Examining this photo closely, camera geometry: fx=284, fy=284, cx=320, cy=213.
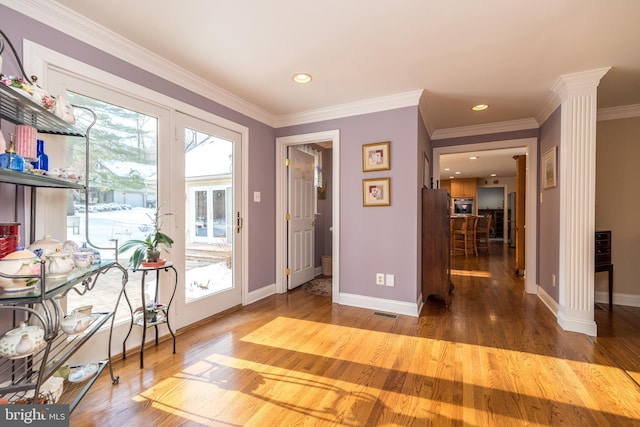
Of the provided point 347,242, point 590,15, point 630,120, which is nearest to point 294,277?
point 347,242

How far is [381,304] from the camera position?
321 cm

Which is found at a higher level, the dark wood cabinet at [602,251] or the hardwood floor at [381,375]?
the dark wood cabinet at [602,251]

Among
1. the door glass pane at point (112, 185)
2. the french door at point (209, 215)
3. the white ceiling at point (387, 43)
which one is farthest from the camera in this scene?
the french door at point (209, 215)

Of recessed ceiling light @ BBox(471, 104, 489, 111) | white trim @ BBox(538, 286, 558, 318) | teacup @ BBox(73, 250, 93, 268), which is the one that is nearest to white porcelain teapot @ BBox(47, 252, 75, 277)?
teacup @ BBox(73, 250, 93, 268)

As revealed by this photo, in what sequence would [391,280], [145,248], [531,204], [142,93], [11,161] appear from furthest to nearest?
[531,204], [391,280], [142,93], [145,248], [11,161]

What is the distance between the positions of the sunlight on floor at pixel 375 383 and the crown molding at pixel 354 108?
2.40 meters

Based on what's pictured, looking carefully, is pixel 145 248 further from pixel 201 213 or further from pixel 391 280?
pixel 391 280

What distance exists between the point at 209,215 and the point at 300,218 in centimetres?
157

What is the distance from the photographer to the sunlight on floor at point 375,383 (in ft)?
5.15

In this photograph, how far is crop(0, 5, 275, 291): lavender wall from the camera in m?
1.65

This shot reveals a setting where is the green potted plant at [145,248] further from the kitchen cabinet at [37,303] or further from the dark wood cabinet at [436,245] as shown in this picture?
the dark wood cabinet at [436,245]

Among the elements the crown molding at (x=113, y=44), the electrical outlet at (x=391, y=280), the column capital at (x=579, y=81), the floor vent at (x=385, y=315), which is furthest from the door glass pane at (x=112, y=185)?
the column capital at (x=579, y=81)

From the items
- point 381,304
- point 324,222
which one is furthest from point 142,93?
point 324,222

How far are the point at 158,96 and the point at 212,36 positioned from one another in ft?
2.42
